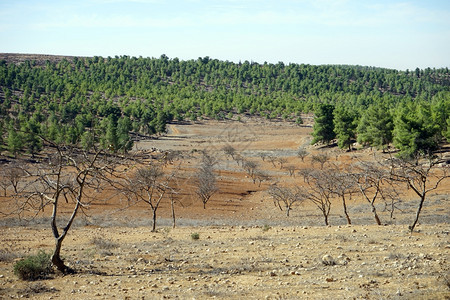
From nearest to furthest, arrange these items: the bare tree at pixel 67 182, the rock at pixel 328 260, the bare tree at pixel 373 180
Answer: the bare tree at pixel 67 182 < the rock at pixel 328 260 < the bare tree at pixel 373 180

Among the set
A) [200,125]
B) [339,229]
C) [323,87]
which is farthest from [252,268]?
[323,87]

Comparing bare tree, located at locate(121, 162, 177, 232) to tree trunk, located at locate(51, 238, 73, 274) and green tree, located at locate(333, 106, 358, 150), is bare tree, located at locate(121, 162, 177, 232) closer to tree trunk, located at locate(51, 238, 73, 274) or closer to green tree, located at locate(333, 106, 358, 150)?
tree trunk, located at locate(51, 238, 73, 274)

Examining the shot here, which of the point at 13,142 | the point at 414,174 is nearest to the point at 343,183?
the point at 414,174

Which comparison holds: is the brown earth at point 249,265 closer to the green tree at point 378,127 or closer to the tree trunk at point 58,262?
the tree trunk at point 58,262

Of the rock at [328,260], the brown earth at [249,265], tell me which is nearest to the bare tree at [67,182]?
the brown earth at [249,265]

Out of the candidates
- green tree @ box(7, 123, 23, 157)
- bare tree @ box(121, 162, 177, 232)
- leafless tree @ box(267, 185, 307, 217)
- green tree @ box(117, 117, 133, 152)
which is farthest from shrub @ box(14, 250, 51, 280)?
green tree @ box(7, 123, 23, 157)

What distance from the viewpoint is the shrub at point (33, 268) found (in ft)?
38.2

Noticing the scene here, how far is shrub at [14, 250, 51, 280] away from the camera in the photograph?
1164cm

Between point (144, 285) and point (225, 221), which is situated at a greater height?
point (144, 285)

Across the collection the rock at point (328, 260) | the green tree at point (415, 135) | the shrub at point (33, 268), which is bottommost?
the shrub at point (33, 268)

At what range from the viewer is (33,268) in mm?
11758

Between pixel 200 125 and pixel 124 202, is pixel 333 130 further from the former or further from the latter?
pixel 200 125

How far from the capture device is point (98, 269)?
508 inches

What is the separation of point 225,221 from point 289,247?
1969 cm
